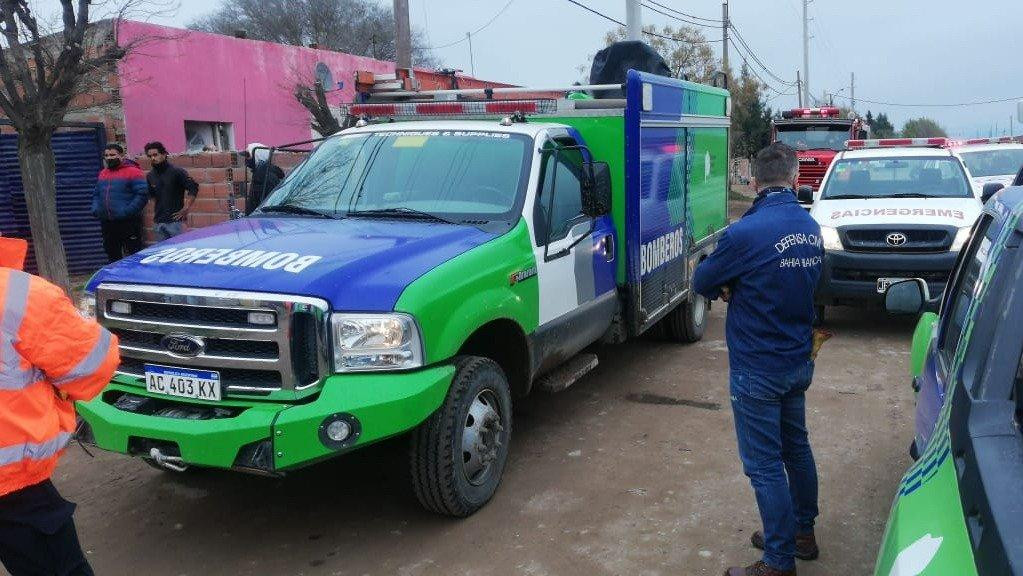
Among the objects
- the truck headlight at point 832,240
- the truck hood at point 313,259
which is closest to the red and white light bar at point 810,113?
the truck headlight at point 832,240

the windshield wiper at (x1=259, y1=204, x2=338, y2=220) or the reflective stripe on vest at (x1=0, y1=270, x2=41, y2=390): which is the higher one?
the windshield wiper at (x1=259, y1=204, x2=338, y2=220)

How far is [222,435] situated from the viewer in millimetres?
3467

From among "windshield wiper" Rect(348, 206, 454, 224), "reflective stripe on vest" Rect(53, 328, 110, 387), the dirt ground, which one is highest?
"windshield wiper" Rect(348, 206, 454, 224)

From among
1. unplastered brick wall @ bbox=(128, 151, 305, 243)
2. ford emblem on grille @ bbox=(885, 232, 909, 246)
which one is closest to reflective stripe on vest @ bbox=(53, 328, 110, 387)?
ford emblem on grille @ bbox=(885, 232, 909, 246)

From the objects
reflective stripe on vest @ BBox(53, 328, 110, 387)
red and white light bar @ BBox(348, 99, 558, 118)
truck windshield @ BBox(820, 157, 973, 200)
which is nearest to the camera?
reflective stripe on vest @ BBox(53, 328, 110, 387)

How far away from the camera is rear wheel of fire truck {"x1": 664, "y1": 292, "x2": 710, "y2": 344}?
7.67 meters

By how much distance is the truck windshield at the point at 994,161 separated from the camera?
13.4 meters

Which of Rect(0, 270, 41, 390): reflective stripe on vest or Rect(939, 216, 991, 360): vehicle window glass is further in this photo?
Rect(939, 216, 991, 360): vehicle window glass

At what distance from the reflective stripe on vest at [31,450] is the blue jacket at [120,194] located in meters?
6.61

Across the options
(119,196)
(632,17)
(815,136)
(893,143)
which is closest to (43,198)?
(119,196)

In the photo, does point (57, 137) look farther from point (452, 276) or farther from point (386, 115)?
point (452, 276)

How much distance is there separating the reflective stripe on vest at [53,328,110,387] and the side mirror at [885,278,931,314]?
298 centimetres

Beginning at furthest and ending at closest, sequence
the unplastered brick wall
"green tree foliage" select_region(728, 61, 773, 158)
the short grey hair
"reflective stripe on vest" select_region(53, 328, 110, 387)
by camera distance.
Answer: "green tree foliage" select_region(728, 61, 773, 158) → the unplastered brick wall → the short grey hair → "reflective stripe on vest" select_region(53, 328, 110, 387)

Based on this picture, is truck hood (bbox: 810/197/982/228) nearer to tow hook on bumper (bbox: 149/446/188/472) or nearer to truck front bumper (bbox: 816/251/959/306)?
truck front bumper (bbox: 816/251/959/306)
